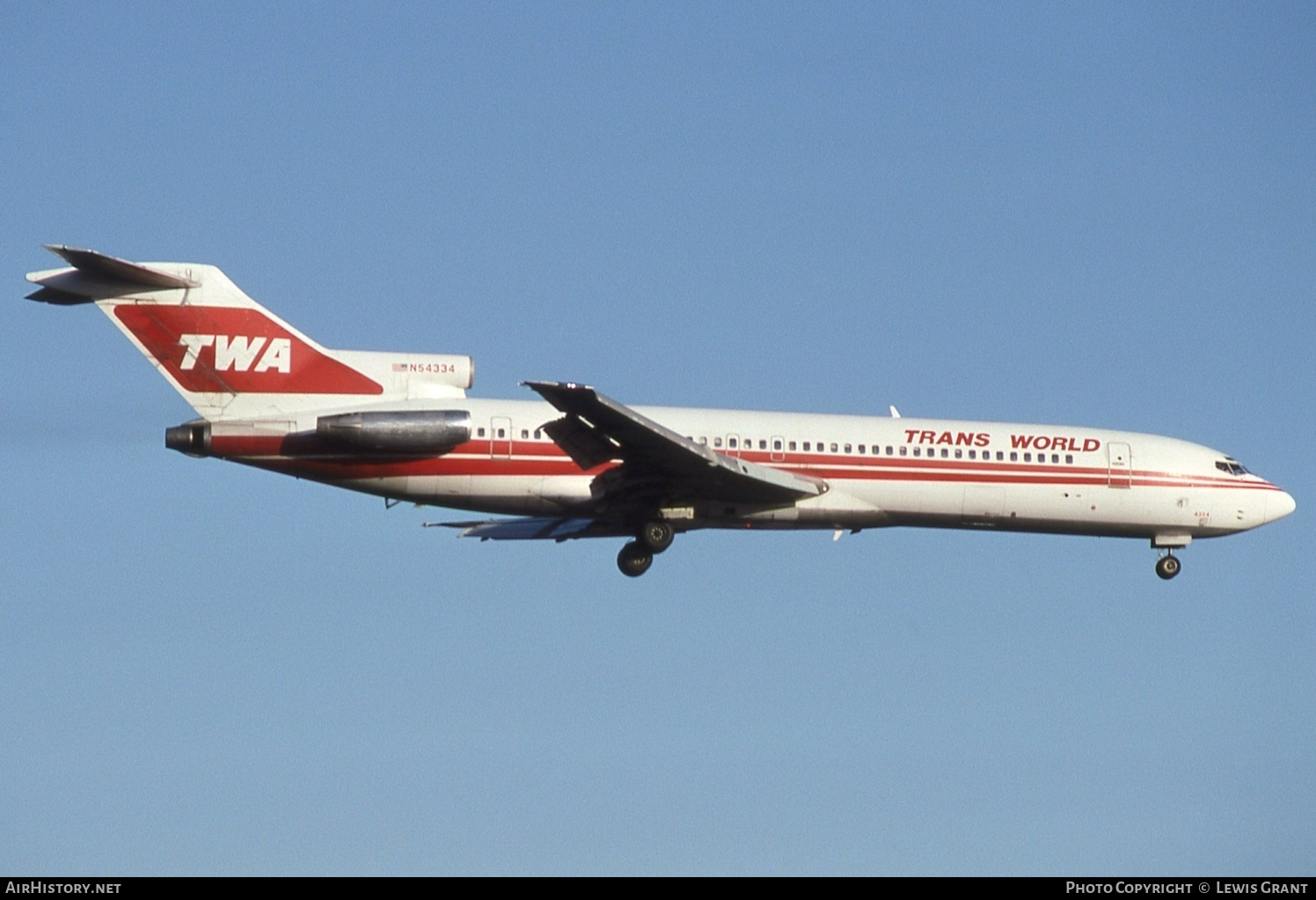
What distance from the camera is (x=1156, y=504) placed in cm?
3794

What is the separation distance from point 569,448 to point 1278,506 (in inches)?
665

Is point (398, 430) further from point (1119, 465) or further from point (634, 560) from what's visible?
point (1119, 465)

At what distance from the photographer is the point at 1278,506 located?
39094mm

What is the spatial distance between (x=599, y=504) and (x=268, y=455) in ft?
22.0

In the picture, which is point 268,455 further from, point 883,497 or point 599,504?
point 883,497

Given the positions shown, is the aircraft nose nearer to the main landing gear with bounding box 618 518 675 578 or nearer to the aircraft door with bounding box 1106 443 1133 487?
the aircraft door with bounding box 1106 443 1133 487

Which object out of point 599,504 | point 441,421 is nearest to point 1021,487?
point 599,504

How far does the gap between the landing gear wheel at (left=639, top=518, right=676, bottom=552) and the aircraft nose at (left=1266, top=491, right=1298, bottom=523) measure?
555 inches

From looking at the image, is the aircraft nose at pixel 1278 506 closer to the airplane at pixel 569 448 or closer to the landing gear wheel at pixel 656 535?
the airplane at pixel 569 448

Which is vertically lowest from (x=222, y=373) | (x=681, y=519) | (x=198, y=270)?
(x=681, y=519)

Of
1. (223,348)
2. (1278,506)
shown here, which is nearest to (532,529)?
(223,348)

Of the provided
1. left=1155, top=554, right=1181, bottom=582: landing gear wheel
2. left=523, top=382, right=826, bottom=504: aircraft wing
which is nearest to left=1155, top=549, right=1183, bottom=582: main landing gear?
left=1155, top=554, right=1181, bottom=582: landing gear wheel

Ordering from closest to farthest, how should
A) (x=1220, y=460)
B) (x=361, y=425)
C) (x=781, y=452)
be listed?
1. (x=361, y=425)
2. (x=781, y=452)
3. (x=1220, y=460)

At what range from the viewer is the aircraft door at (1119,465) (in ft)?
124
